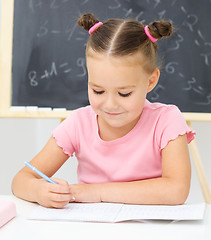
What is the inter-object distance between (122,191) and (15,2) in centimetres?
143

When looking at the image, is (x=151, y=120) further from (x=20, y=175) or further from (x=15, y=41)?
(x=15, y=41)

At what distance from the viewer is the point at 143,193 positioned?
3.30 feet

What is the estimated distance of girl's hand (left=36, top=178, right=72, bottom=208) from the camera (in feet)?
3.07

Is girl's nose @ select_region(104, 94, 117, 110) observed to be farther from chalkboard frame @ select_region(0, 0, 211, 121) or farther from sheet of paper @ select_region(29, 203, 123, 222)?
chalkboard frame @ select_region(0, 0, 211, 121)

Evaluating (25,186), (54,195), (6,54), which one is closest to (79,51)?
(6,54)

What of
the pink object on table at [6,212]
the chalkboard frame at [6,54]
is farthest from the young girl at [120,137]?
the chalkboard frame at [6,54]

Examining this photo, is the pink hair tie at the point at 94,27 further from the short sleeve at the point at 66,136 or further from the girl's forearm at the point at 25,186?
the girl's forearm at the point at 25,186

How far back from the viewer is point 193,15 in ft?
6.55

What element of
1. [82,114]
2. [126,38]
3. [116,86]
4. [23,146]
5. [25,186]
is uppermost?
[126,38]

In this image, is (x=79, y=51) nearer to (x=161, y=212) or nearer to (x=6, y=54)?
(x=6, y=54)

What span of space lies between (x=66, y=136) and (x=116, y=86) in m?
0.33

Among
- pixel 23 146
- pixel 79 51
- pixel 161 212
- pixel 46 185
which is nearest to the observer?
pixel 161 212

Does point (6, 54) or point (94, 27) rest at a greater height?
point (94, 27)

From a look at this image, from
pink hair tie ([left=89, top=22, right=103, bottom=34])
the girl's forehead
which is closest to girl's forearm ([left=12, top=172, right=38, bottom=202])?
the girl's forehead
